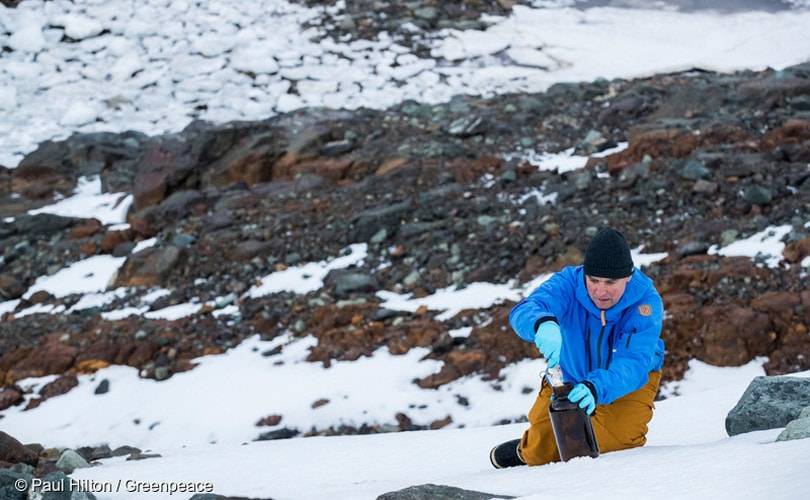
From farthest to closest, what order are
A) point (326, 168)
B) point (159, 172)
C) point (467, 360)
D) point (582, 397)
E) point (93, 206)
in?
point (93, 206) < point (159, 172) < point (326, 168) < point (467, 360) < point (582, 397)

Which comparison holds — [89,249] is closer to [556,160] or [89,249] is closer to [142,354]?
[142,354]

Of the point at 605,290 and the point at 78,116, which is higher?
the point at 605,290

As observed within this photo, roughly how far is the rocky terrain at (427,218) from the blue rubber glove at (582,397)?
2.79 meters

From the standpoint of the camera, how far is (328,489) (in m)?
4.19

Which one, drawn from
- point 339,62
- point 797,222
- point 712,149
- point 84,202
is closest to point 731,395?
point 797,222

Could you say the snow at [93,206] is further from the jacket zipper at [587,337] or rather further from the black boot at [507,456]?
the jacket zipper at [587,337]

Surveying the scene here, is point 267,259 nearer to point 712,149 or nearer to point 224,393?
point 224,393

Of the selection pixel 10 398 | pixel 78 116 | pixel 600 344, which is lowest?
pixel 10 398

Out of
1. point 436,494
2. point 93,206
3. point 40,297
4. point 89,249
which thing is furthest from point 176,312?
point 436,494

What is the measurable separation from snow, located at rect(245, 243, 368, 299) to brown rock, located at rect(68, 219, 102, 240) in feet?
10.0

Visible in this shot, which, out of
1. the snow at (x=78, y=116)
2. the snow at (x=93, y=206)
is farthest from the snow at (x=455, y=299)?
the snow at (x=78, y=116)

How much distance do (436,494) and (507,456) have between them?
0.94 m

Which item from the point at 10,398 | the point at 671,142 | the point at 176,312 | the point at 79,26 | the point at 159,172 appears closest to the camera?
the point at 10,398

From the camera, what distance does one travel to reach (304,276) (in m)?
8.48
